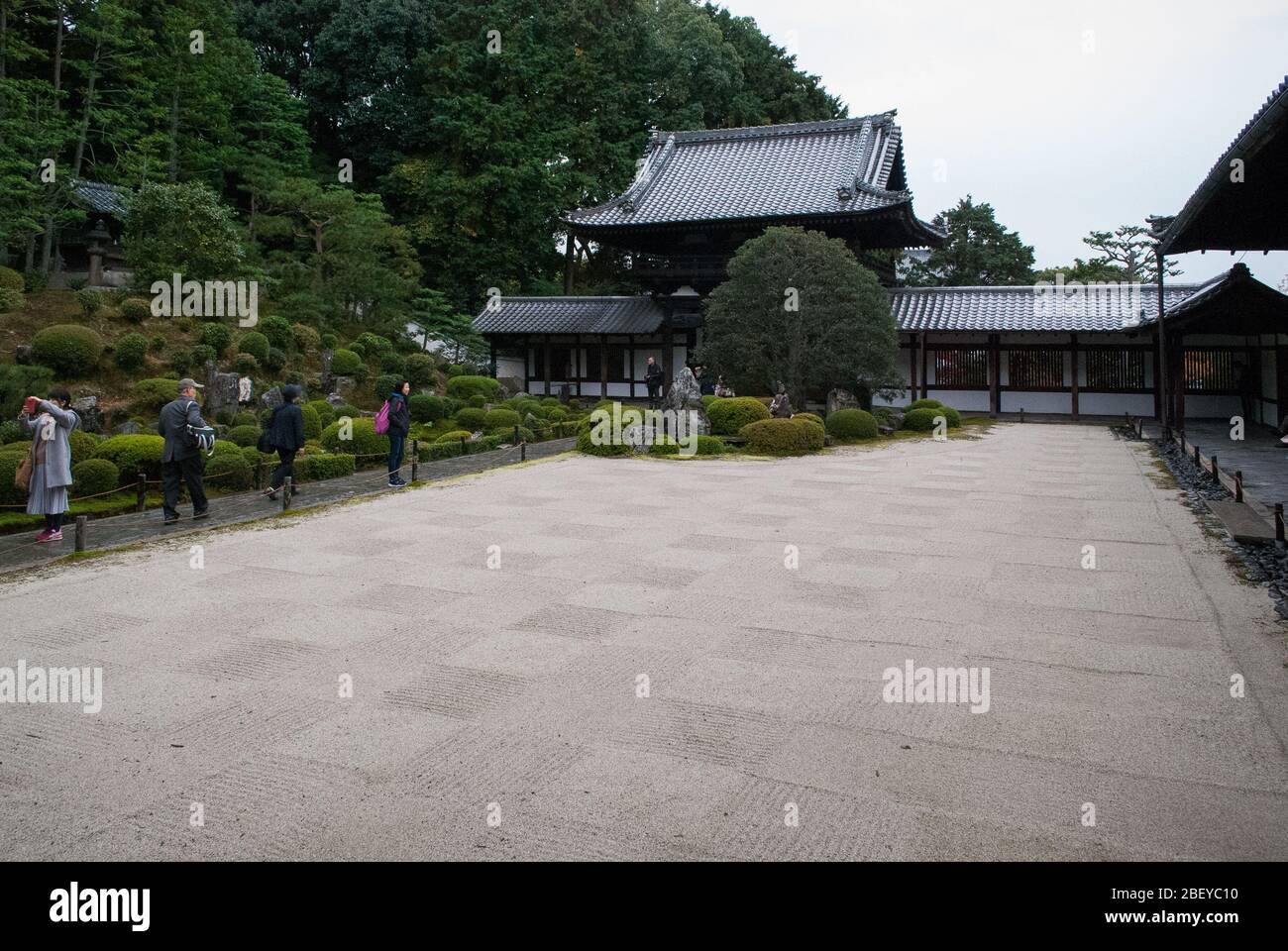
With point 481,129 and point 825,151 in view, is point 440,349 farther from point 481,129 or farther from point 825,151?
point 825,151

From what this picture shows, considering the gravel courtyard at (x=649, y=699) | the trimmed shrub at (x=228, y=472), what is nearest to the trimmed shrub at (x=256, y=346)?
the trimmed shrub at (x=228, y=472)

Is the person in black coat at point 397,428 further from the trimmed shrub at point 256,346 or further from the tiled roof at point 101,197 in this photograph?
the tiled roof at point 101,197

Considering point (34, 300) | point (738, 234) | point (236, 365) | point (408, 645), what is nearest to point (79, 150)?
point (34, 300)

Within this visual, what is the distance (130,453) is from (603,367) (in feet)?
68.6

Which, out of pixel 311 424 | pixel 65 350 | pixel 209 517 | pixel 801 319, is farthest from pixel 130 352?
pixel 801 319

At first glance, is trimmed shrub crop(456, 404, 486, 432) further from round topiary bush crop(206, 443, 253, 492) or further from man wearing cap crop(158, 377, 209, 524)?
man wearing cap crop(158, 377, 209, 524)

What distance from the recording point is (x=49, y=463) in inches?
427

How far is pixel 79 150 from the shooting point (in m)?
29.6

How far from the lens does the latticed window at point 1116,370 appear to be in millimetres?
28672

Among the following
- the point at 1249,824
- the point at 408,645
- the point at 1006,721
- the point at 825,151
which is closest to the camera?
the point at 1249,824

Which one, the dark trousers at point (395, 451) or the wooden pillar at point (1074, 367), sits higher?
the wooden pillar at point (1074, 367)

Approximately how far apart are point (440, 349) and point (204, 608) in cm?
2802

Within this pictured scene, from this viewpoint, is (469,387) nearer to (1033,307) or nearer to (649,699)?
(1033,307)

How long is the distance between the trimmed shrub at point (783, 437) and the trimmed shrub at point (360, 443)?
7.83 meters
